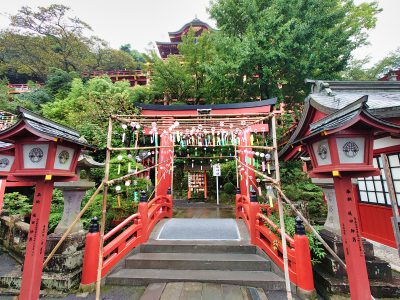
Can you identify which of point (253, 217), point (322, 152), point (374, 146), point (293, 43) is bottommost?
point (253, 217)

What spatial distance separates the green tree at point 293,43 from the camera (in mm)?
12492

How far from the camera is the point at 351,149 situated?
8.31 feet

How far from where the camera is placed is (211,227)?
21.0ft

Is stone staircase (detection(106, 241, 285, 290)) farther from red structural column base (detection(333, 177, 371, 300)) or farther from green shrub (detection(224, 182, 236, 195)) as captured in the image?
green shrub (detection(224, 182, 236, 195))

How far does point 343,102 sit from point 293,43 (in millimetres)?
8597

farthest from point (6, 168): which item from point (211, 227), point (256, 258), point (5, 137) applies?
point (256, 258)

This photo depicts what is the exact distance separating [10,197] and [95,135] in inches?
176

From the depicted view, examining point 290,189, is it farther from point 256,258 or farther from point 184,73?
point 184,73

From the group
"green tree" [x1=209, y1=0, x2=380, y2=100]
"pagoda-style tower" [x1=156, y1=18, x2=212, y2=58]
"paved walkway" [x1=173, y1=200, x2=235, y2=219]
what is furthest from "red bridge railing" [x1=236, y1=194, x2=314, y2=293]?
"pagoda-style tower" [x1=156, y1=18, x2=212, y2=58]

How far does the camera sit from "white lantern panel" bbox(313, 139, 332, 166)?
2654 mm

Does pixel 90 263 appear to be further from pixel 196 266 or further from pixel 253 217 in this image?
pixel 253 217

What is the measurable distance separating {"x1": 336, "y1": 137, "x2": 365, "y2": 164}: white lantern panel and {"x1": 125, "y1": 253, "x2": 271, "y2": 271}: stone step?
3122mm

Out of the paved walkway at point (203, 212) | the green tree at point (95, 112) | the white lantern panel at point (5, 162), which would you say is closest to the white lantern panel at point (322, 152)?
the paved walkway at point (203, 212)

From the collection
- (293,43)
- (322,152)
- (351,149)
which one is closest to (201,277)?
(322,152)
